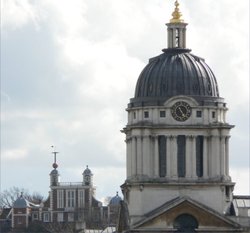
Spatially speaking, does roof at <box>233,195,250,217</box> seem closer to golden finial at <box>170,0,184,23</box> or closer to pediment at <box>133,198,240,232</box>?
pediment at <box>133,198,240,232</box>

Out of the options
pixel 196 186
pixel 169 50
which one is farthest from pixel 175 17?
pixel 196 186

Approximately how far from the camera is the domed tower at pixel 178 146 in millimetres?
147125

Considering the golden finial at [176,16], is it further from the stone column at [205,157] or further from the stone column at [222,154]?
the stone column at [222,154]

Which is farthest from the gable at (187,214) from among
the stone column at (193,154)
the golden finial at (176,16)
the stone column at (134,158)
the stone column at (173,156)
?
the golden finial at (176,16)

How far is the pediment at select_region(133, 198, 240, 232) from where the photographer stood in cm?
14525

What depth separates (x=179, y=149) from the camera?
14750 cm

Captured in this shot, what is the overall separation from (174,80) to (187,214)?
893 cm

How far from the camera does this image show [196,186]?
147000mm

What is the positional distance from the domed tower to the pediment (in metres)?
1.04

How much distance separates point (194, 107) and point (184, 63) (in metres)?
3.36

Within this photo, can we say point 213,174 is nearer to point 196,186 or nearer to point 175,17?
point 196,186

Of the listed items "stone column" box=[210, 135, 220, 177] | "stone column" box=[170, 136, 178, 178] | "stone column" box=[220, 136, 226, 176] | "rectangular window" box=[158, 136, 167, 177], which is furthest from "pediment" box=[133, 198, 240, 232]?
"stone column" box=[220, 136, 226, 176]

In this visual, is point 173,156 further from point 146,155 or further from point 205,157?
point 205,157

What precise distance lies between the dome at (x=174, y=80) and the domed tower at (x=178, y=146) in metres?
0.06
